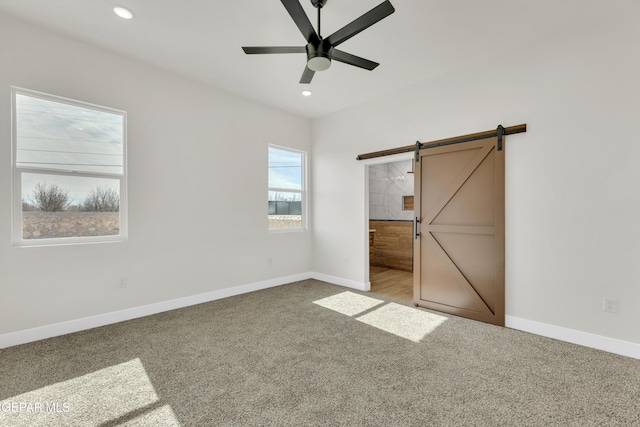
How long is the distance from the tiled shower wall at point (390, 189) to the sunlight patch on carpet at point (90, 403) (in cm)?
607

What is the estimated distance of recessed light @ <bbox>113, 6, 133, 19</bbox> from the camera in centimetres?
244

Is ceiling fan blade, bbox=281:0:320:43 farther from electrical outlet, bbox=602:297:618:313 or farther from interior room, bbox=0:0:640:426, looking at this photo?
electrical outlet, bbox=602:297:618:313

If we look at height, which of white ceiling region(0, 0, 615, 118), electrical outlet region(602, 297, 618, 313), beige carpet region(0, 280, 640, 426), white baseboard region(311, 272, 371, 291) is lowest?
beige carpet region(0, 280, 640, 426)

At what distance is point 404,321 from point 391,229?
10.7 ft

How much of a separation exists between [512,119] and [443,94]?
90 cm

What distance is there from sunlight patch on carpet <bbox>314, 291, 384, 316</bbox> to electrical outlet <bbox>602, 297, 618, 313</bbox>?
2204mm

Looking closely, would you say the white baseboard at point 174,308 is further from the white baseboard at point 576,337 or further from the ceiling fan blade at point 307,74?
the ceiling fan blade at point 307,74

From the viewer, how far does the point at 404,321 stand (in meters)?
3.17

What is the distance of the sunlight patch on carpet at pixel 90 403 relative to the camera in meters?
1.67

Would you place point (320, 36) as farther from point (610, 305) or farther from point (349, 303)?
point (610, 305)

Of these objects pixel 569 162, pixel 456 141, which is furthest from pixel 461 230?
pixel 569 162

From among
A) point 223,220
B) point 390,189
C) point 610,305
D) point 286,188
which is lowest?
point 610,305

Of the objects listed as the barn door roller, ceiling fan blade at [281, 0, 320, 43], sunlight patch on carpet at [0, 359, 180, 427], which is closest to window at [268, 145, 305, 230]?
the barn door roller

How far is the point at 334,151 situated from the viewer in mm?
4926
